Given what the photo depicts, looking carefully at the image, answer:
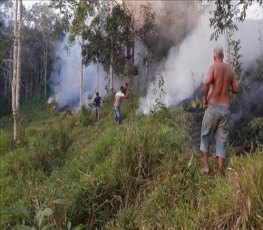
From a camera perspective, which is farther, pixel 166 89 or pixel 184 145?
pixel 166 89

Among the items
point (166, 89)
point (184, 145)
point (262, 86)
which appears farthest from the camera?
point (166, 89)

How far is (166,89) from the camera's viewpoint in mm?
20906

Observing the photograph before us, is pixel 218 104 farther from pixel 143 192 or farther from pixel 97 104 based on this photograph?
pixel 97 104

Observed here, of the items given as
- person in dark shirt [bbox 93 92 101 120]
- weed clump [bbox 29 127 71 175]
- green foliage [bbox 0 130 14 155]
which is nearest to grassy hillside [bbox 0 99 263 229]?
weed clump [bbox 29 127 71 175]

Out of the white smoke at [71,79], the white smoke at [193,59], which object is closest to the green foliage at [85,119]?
the white smoke at [193,59]

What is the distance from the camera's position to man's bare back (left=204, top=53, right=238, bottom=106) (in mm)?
5406

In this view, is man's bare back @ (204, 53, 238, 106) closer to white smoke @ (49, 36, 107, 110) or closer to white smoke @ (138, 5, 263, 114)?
white smoke @ (138, 5, 263, 114)

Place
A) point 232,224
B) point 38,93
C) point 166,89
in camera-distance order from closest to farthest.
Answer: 1. point 232,224
2. point 166,89
3. point 38,93

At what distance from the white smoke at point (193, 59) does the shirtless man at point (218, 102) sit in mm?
11162

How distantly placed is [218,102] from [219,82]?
0.24m

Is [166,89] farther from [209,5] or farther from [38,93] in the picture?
[38,93]

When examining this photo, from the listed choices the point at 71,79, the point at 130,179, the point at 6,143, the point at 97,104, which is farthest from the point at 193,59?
the point at 71,79

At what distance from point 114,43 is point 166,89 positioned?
4.64 metres

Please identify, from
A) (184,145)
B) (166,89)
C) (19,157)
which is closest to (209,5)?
(166,89)
